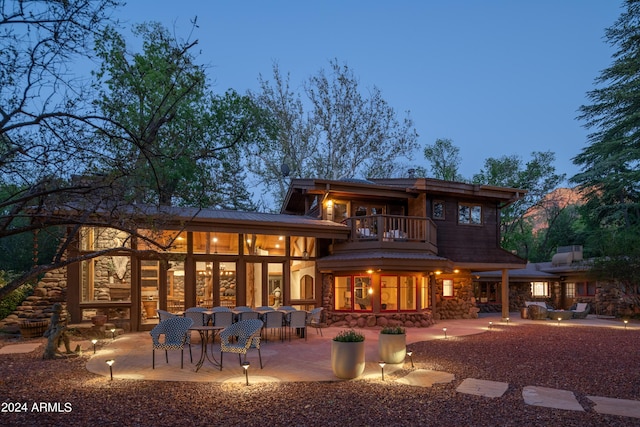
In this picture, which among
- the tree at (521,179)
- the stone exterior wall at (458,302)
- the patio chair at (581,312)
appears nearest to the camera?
the stone exterior wall at (458,302)

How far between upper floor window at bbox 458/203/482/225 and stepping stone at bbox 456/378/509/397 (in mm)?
11102

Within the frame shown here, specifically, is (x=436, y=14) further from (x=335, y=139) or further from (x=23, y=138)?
(x=23, y=138)

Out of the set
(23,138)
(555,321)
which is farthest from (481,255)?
(23,138)

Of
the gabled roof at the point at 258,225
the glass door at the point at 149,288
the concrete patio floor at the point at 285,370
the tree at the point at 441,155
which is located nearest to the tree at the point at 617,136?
the tree at the point at 441,155

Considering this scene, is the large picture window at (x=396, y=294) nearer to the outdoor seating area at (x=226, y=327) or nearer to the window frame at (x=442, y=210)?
the outdoor seating area at (x=226, y=327)

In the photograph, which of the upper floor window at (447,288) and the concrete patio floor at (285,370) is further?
the upper floor window at (447,288)

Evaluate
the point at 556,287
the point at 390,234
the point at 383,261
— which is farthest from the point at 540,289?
the point at 383,261

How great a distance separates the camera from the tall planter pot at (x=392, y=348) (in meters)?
7.51

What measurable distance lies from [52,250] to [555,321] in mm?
21416

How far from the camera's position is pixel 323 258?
559 inches

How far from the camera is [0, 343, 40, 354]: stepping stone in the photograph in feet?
29.5

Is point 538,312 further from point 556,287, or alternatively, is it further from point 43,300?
point 43,300

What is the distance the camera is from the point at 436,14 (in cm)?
18550

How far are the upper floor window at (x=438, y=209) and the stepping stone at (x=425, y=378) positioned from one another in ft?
32.5
